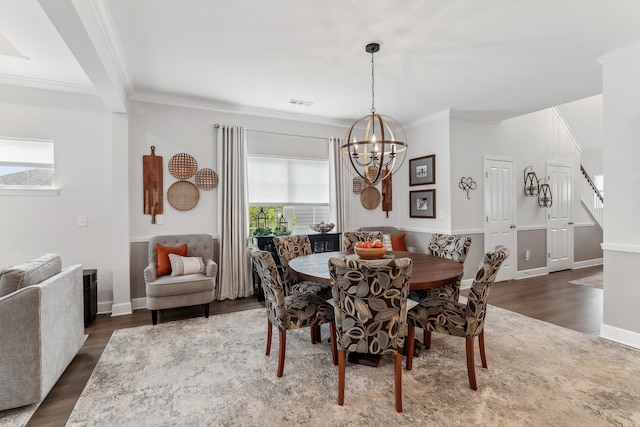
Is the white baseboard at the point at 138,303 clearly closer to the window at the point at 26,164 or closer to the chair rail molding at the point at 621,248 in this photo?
the window at the point at 26,164

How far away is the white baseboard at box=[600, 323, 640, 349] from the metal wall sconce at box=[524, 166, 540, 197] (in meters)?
3.09

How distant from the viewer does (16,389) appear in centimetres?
197

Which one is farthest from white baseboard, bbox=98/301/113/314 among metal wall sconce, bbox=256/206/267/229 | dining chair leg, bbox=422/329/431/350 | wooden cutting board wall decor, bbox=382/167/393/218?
wooden cutting board wall decor, bbox=382/167/393/218

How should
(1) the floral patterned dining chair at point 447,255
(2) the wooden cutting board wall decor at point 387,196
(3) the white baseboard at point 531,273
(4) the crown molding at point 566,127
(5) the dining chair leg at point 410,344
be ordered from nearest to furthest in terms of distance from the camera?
(5) the dining chair leg at point 410,344, (1) the floral patterned dining chair at point 447,255, (3) the white baseboard at point 531,273, (2) the wooden cutting board wall decor at point 387,196, (4) the crown molding at point 566,127

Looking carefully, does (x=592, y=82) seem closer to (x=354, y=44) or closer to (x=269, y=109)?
(x=354, y=44)

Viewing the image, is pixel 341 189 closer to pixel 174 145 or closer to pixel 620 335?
pixel 174 145

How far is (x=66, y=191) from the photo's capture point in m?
3.78

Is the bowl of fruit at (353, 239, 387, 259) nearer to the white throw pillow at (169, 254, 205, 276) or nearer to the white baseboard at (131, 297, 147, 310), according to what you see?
the white throw pillow at (169, 254, 205, 276)

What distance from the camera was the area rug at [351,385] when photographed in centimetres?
193

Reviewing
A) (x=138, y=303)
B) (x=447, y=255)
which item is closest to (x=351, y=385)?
(x=447, y=255)

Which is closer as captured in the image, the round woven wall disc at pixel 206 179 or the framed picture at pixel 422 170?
the round woven wall disc at pixel 206 179

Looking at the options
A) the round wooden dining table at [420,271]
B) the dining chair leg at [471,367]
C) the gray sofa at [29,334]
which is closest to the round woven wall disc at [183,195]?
the gray sofa at [29,334]

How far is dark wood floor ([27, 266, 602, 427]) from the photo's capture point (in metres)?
2.13

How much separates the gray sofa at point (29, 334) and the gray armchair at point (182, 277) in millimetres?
1072
